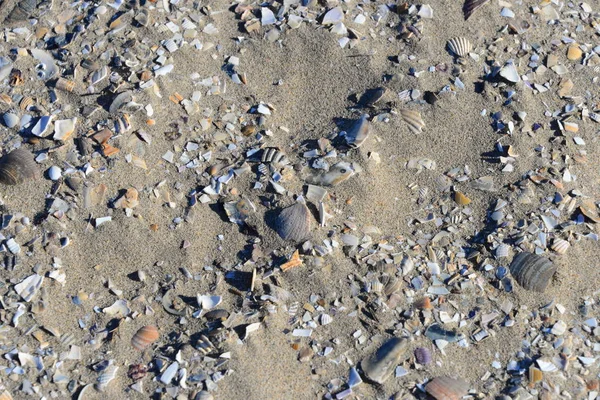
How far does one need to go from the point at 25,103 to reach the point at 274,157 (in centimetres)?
101

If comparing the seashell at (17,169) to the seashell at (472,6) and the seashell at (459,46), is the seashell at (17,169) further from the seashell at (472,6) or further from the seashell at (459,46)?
the seashell at (472,6)

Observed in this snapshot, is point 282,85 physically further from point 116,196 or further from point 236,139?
point 116,196

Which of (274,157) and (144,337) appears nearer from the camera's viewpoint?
(144,337)

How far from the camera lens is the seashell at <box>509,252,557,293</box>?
268 cm

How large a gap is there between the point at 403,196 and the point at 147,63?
1.16 meters

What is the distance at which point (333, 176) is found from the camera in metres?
2.88

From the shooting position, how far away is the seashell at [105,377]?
2.49 metres

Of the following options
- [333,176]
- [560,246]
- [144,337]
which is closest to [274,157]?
[333,176]

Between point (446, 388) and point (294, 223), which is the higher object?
point (294, 223)

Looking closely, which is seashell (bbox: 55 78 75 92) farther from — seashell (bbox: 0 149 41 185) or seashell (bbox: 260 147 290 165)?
seashell (bbox: 260 147 290 165)

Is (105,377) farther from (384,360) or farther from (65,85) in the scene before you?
(65,85)

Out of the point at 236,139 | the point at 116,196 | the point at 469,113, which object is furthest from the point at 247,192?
the point at 469,113

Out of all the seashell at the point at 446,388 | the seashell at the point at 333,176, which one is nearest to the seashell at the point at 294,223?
the seashell at the point at 333,176

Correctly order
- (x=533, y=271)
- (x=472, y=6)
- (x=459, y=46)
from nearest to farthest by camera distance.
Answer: (x=533, y=271) → (x=459, y=46) → (x=472, y=6)
